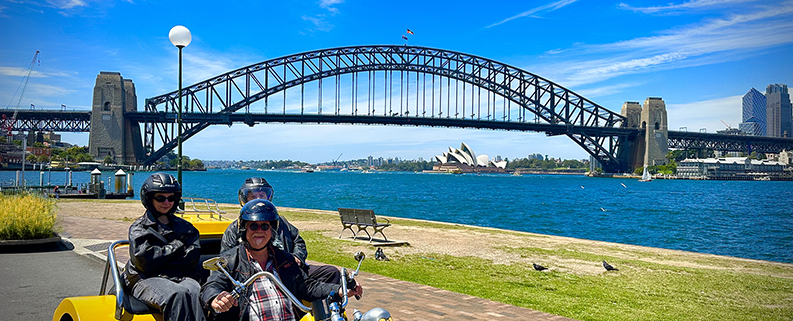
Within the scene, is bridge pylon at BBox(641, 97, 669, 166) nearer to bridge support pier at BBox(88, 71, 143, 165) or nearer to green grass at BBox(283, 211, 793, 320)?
bridge support pier at BBox(88, 71, 143, 165)

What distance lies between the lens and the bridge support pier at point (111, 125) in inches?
3612

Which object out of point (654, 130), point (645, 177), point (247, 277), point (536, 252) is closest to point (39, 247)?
point (247, 277)

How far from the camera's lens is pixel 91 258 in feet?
28.6

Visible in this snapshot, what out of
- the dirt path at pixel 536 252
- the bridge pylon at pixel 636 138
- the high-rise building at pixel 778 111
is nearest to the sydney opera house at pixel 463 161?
the bridge pylon at pixel 636 138

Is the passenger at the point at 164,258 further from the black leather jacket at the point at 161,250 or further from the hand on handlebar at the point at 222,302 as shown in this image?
the hand on handlebar at the point at 222,302

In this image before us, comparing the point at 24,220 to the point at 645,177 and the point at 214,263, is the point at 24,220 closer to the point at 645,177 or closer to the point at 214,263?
the point at 214,263

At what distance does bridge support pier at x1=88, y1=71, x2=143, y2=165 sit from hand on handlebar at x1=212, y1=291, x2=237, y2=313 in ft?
325

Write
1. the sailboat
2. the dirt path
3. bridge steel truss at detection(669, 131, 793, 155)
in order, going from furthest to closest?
bridge steel truss at detection(669, 131, 793, 155) < the sailboat < the dirt path

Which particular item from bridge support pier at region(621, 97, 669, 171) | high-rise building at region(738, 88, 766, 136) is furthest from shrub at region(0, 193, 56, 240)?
high-rise building at region(738, 88, 766, 136)

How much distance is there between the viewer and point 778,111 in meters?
146

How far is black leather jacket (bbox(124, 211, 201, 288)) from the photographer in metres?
3.29

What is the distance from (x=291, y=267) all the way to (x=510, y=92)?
9821cm

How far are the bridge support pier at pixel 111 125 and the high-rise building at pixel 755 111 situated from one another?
171 meters

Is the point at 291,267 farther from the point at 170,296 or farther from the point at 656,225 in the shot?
the point at 656,225
